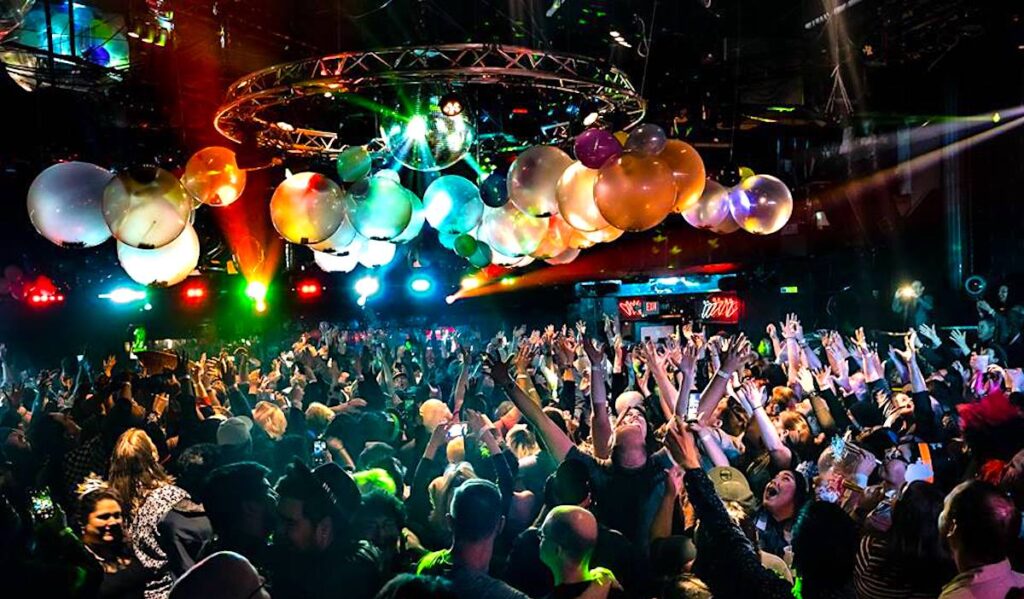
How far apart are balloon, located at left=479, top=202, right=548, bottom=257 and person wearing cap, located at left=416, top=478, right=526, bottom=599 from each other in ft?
8.90

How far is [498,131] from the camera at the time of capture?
5.91m

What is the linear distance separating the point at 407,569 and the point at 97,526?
114 centimetres

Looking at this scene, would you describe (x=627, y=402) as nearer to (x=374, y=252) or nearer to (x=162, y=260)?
(x=374, y=252)

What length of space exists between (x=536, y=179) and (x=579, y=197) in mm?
368

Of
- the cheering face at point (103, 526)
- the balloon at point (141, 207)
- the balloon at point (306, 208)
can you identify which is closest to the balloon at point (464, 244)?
the balloon at point (306, 208)

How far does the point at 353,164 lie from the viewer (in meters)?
4.56

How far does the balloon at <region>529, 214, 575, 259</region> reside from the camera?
506cm

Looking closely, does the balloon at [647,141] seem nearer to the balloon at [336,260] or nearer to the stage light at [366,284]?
the balloon at [336,260]

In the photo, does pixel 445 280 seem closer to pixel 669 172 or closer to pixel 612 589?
pixel 669 172

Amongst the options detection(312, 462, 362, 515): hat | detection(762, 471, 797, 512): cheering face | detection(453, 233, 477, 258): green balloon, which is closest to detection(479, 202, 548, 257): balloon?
detection(453, 233, 477, 258): green balloon

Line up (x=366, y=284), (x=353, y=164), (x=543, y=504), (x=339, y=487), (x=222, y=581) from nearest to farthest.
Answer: (x=222, y=581)
(x=339, y=487)
(x=543, y=504)
(x=353, y=164)
(x=366, y=284)

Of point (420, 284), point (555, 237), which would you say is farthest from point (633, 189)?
point (420, 284)

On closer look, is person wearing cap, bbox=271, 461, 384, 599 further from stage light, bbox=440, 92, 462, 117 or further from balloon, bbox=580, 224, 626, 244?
balloon, bbox=580, 224, 626, 244

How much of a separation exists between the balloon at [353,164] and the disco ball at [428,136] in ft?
0.81
